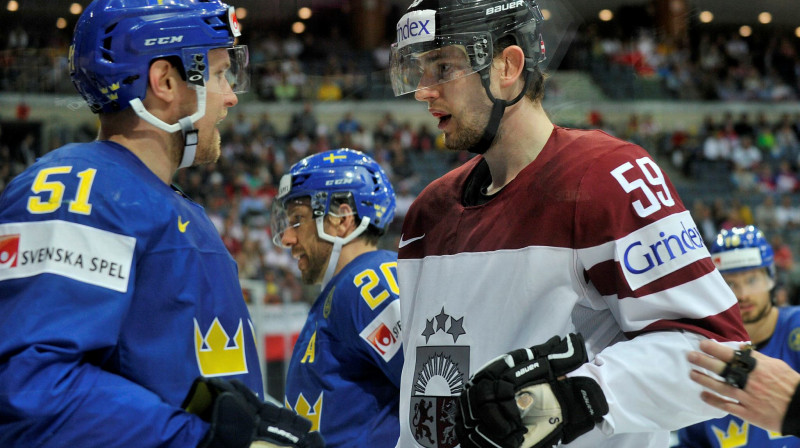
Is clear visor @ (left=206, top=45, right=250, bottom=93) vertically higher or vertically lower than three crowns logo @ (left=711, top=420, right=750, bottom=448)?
higher

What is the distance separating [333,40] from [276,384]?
9.12ft

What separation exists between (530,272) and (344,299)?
3.73 feet

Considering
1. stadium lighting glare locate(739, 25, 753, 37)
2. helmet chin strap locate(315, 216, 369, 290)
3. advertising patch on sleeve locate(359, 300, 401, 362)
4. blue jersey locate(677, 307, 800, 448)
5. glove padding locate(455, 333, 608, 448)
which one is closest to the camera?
glove padding locate(455, 333, 608, 448)

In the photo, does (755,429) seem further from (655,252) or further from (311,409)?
(655,252)

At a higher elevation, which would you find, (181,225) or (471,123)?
(471,123)

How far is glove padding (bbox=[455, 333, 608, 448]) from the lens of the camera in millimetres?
1526

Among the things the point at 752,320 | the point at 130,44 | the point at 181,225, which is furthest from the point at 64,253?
the point at 752,320

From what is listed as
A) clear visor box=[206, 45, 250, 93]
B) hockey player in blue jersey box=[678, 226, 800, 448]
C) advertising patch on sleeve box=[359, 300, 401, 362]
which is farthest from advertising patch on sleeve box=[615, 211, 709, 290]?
hockey player in blue jersey box=[678, 226, 800, 448]

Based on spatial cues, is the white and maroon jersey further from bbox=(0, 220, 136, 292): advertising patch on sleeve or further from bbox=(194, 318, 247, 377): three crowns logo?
bbox=(0, 220, 136, 292): advertising patch on sleeve

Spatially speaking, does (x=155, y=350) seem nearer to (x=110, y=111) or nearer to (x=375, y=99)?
(x=110, y=111)

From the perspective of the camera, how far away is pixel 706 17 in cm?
277

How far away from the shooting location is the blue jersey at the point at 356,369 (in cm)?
266

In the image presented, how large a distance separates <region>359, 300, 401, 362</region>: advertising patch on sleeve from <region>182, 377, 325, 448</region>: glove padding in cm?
104

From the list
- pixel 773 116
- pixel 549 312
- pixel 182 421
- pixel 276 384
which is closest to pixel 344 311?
pixel 549 312
